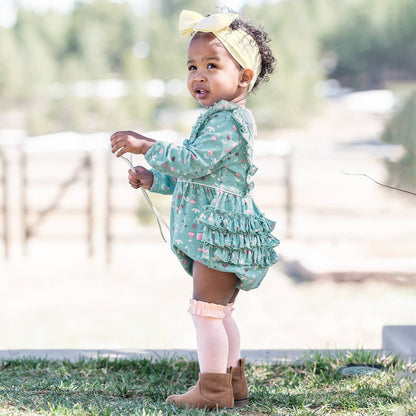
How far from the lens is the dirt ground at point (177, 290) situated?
5340 mm

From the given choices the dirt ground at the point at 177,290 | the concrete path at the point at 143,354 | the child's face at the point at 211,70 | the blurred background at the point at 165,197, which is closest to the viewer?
the child's face at the point at 211,70

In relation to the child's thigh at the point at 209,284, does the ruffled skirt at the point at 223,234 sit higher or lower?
higher

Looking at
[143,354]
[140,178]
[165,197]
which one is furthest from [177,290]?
[140,178]

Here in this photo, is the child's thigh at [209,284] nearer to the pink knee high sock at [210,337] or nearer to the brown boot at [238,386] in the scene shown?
the pink knee high sock at [210,337]

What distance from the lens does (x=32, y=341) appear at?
5.20 meters

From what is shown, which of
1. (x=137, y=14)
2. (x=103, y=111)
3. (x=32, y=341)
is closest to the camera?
(x=32, y=341)

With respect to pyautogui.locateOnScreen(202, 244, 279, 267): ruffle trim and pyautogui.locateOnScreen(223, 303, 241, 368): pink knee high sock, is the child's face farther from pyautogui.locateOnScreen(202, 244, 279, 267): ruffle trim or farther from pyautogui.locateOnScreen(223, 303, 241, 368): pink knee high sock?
pyautogui.locateOnScreen(223, 303, 241, 368): pink knee high sock

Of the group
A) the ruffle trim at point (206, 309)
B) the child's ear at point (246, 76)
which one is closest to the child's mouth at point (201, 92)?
the child's ear at point (246, 76)

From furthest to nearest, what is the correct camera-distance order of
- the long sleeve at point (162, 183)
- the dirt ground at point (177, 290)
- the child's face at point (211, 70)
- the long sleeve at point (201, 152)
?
the dirt ground at point (177, 290)
the long sleeve at point (162, 183)
the child's face at point (211, 70)
the long sleeve at point (201, 152)

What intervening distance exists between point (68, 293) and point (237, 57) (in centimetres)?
511

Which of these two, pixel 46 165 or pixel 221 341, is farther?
pixel 46 165

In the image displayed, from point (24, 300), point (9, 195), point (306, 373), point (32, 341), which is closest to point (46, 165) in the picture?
point (9, 195)

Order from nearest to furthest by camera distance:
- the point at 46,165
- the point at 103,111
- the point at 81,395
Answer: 1. the point at 81,395
2. the point at 46,165
3. the point at 103,111

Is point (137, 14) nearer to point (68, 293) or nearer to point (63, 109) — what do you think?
point (63, 109)
